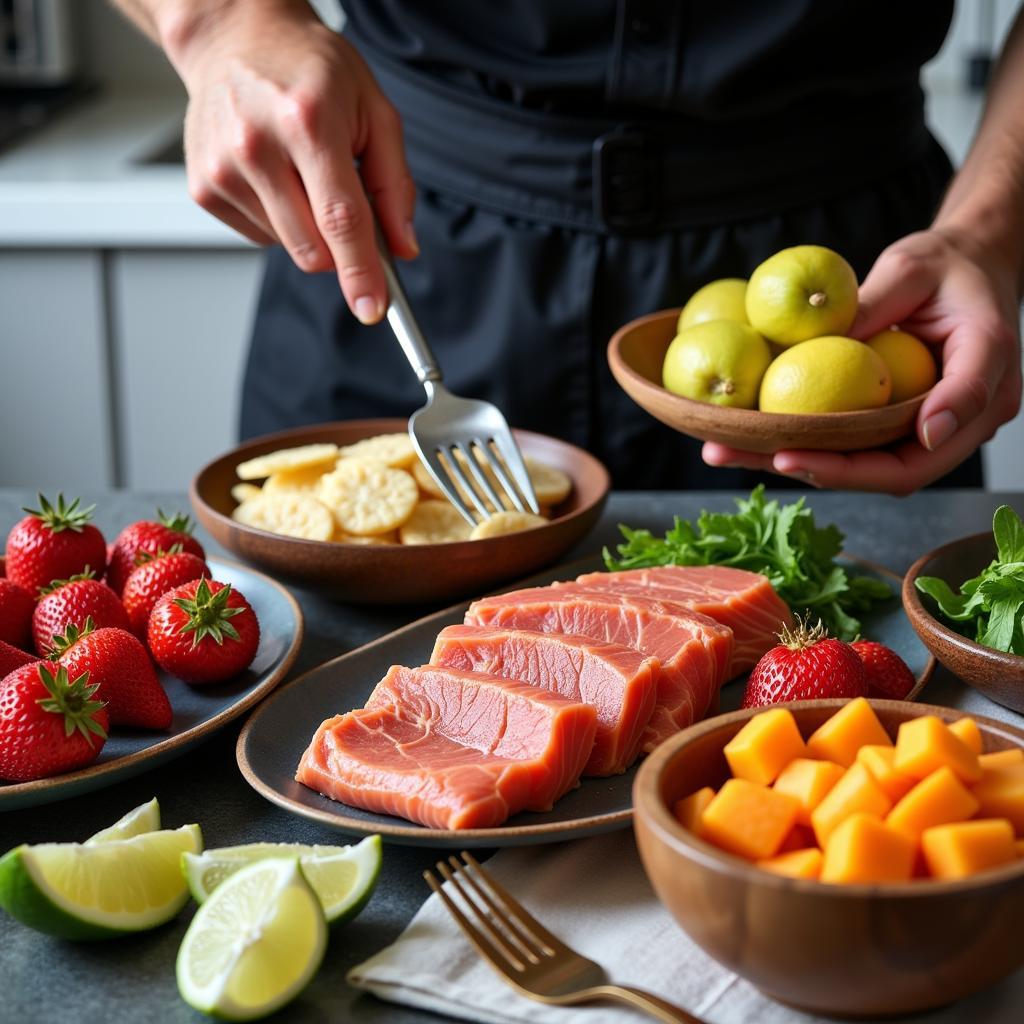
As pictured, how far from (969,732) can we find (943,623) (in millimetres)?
371

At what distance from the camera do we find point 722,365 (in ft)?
4.65

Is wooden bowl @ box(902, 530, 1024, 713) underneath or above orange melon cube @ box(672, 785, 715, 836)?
underneath

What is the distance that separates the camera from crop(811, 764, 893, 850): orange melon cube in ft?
2.70

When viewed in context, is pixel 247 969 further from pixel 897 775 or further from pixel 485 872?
pixel 897 775

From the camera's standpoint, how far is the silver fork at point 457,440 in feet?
5.10

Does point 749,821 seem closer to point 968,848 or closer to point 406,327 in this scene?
point 968,848

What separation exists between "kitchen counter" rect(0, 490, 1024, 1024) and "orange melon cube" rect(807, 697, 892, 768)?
0.16 metres

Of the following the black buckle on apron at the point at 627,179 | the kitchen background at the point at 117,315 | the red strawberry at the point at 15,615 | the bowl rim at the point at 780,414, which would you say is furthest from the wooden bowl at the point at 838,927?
the kitchen background at the point at 117,315

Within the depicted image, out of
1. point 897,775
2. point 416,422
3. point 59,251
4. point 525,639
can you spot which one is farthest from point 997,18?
point 897,775

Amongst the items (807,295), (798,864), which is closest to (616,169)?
(807,295)

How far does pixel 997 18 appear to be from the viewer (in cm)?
361

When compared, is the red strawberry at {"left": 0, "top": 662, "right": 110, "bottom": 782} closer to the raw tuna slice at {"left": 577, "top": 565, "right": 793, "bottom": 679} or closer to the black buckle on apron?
the raw tuna slice at {"left": 577, "top": 565, "right": 793, "bottom": 679}

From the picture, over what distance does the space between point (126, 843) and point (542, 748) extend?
0.30 m

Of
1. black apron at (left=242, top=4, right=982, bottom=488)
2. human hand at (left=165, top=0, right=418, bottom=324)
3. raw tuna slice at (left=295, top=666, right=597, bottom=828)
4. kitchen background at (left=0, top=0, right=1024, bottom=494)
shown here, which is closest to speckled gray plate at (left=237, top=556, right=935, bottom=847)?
raw tuna slice at (left=295, top=666, right=597, bottom=828)
